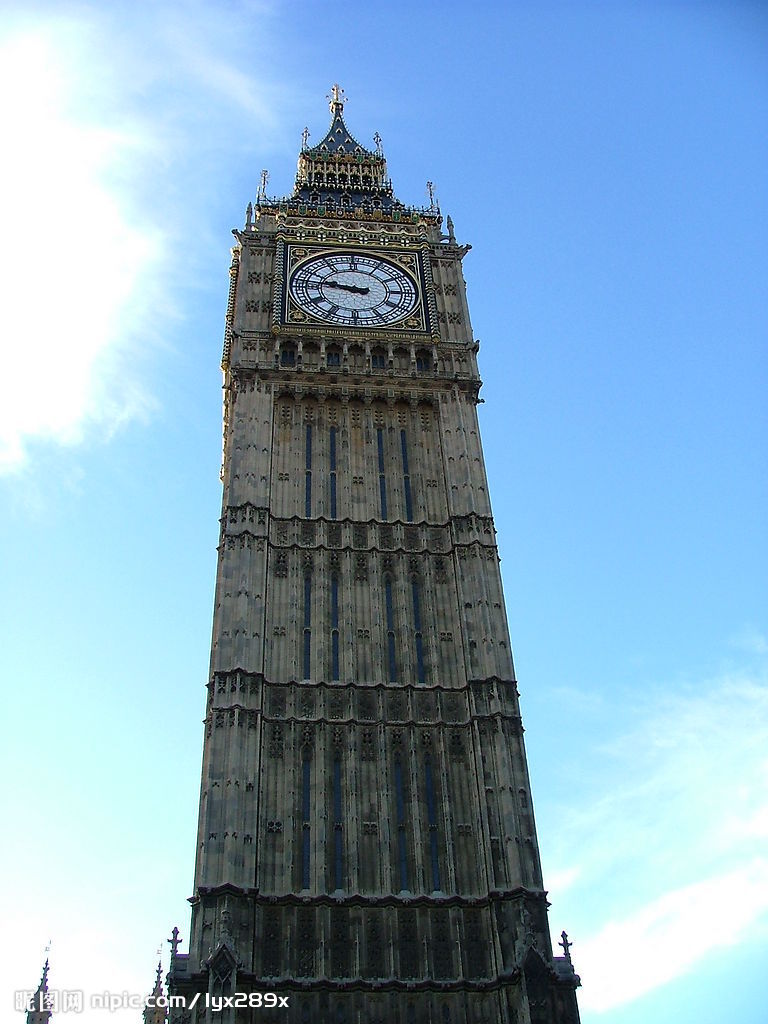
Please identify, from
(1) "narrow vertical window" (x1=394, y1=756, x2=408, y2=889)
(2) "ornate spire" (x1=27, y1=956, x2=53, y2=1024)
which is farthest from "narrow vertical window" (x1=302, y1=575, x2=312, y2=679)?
(2) "ornate spire" (x1=27, y1=956, x2=53, y2=1024)

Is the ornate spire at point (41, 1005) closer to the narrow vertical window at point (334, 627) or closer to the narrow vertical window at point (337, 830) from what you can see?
the narrow vertical window at point (337, 830)

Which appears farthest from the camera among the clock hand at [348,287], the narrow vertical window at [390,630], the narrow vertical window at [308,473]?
the clock hand at [348,287]

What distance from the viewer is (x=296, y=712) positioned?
35.8m

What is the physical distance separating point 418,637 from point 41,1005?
1659 centimetres

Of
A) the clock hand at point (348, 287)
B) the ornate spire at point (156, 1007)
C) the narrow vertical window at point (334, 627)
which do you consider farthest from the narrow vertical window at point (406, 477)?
the ornate spire at point (156, 1007)

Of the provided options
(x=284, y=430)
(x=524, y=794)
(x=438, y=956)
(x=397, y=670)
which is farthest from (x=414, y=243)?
(x=438, y=956)

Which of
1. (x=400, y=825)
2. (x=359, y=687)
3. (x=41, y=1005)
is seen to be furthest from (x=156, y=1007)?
(x=359, y=687)

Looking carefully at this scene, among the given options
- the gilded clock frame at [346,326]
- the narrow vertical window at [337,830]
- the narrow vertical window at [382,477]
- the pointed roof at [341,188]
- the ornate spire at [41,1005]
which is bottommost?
the ornate spire at [41,1005]

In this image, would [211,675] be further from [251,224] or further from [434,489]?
[251,224]

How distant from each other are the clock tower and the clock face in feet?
0.37

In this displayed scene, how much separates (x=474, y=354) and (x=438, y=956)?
26.1 meters

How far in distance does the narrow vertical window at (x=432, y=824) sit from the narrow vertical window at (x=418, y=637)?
3.12 m

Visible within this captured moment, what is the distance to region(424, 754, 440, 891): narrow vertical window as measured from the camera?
1288 inches

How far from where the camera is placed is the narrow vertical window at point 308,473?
42.3 m
